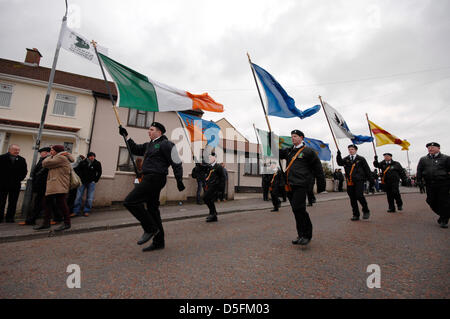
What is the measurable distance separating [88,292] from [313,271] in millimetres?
2467

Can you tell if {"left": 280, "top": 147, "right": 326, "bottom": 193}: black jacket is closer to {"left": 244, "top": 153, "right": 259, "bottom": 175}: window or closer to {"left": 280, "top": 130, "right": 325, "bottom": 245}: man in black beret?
{"left": 280, "top": 130, "right": 325, "bottom": 245}: man in black beret

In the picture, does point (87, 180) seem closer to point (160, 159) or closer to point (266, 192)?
point (160, 159)

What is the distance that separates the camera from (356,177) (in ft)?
19.6

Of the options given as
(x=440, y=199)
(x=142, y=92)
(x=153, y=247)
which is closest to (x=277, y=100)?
(x=142, y=92)

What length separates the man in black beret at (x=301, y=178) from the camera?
12.1 feet

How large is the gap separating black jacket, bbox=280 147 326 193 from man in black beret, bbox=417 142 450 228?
3702 mm

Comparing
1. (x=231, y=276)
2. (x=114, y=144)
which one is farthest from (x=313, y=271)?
(x=114, y=144)

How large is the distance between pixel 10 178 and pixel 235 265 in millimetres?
6743

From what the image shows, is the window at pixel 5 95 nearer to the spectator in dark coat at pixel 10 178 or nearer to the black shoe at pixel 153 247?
the spectator in dark coat at pixel 10 178

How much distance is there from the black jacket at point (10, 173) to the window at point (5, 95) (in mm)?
12765

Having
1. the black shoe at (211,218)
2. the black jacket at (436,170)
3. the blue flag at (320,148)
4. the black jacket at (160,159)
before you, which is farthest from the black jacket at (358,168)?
the blue flag at (320,148)

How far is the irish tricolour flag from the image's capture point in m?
4.97

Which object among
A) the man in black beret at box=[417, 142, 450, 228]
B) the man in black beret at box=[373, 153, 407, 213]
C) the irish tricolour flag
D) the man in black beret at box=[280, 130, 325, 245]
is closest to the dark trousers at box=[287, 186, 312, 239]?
the man in black beret at box=[280, 130, 325, 245]

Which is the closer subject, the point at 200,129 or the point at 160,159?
the point at 160,159
